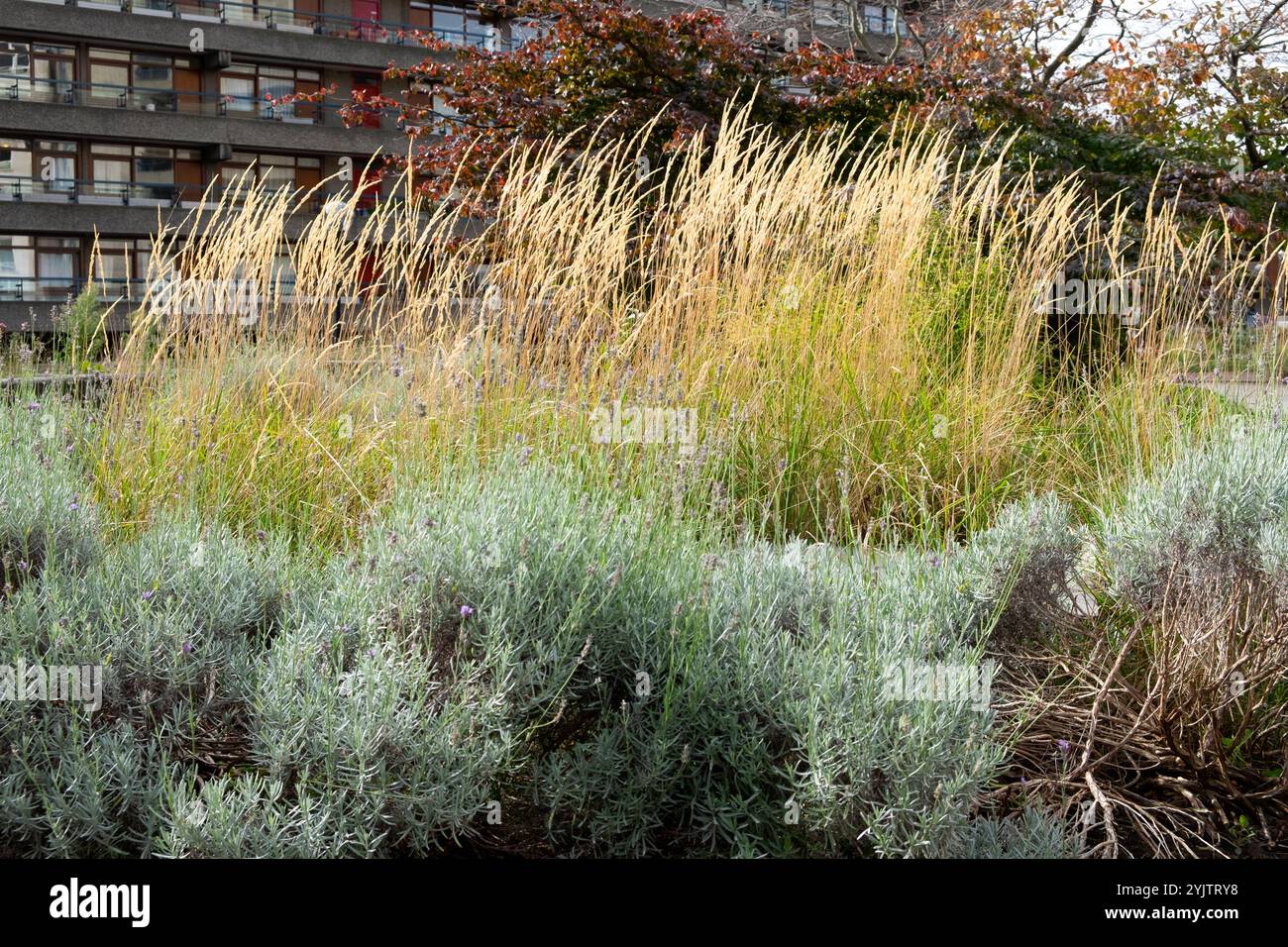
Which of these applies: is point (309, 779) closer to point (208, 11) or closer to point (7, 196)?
point (7, 196)

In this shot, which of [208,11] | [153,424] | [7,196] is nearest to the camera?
[153,424]

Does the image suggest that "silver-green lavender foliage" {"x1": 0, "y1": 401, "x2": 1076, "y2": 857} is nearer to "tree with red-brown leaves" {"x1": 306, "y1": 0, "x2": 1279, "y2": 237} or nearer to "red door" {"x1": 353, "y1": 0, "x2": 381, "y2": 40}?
"tree with red-brown leaves" {"x1": 306, "y1": 0, "x2": 1279, "y2": 237}

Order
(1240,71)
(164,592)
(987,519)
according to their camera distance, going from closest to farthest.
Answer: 1. (164,592)
2. (987,519)
3. (1240,71)

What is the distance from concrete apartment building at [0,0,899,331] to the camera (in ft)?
98.0

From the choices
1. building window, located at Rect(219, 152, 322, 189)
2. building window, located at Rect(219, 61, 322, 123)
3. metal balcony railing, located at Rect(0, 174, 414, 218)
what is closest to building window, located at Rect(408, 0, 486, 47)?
building window, located at Rect(219, 61, 322, 123)

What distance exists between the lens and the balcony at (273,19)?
32000mm

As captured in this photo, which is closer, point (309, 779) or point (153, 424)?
point (309, 779)

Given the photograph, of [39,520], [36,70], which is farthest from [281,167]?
[39,520]

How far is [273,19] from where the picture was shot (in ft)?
111

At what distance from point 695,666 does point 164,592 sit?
1.12m

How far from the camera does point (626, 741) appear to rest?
7.27 ft

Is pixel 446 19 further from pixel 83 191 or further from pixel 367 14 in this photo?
pixel 83 191
